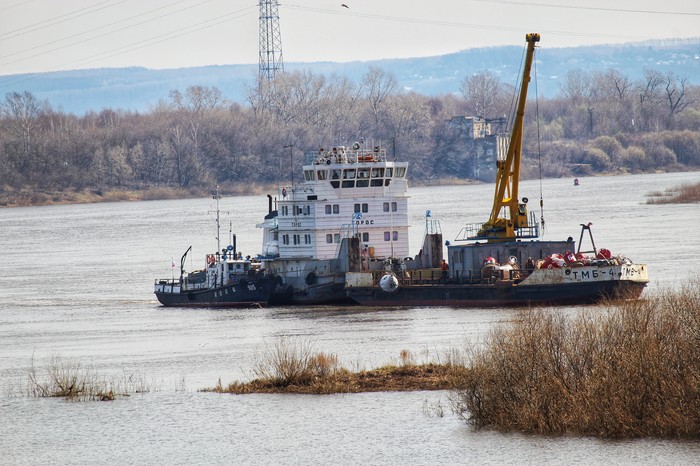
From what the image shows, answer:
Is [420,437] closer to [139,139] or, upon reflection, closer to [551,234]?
[551,234]

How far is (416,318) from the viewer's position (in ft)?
178

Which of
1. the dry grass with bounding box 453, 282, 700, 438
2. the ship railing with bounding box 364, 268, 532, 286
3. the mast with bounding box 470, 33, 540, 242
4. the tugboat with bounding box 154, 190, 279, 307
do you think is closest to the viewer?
the dry grass with bounding box 453, 282, 700, 438

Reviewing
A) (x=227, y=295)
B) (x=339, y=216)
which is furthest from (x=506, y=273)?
(x=227, y=295)

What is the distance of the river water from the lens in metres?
31.9

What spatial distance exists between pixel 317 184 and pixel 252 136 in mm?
128874

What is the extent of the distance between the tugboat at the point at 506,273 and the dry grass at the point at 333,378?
1639 cm

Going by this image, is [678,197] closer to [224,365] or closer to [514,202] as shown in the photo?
[514,202]

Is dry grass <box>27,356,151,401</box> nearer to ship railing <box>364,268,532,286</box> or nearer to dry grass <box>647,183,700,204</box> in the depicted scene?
ship railing <box>364,268,532,286</box>

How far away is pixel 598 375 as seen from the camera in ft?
98.0

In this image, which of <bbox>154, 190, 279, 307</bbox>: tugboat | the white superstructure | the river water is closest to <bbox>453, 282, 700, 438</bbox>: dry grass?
the river water

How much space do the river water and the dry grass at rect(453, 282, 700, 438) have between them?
18.0 inches

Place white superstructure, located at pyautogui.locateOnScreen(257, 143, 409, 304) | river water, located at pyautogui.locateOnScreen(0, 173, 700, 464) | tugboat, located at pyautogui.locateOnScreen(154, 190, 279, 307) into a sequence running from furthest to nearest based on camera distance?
1. tugboat, located at pyautogui.locateOnScreen(154, 190, 279, 307)
2. white superstructure, located at pyautogui.locateOnScreen(257, 143, 409, 304)
3. river water, located at pyautogui.locateOnScreen(0, 173, 700, 464)

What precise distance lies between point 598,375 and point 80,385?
1669 cm

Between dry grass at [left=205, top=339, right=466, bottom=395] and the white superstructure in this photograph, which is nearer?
dry grass at [left=205, top=339, right=466, bottom=395]
